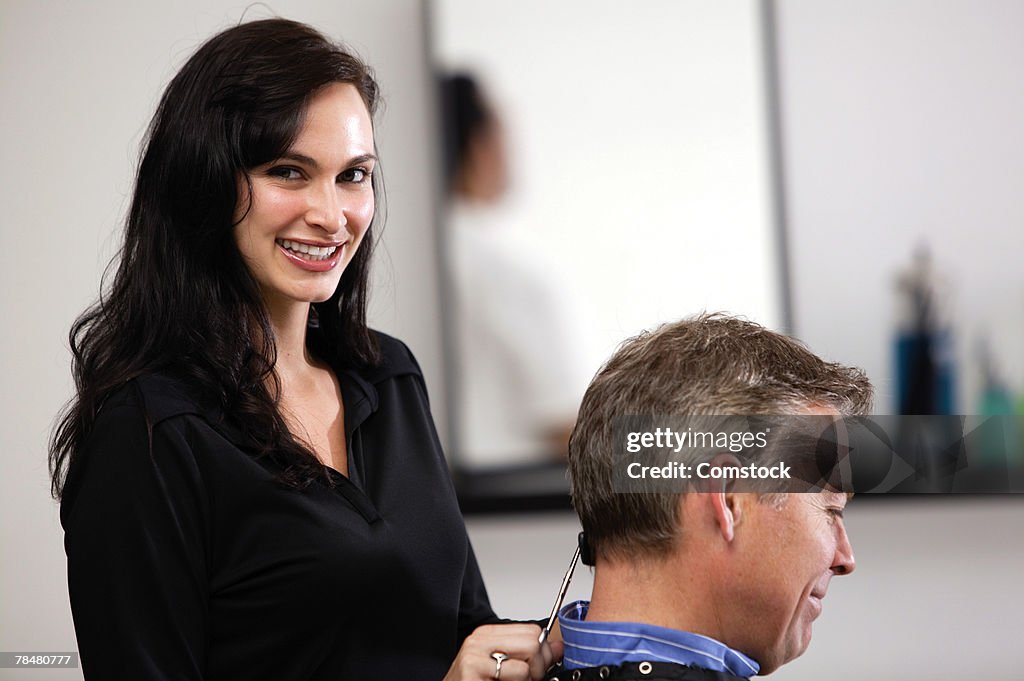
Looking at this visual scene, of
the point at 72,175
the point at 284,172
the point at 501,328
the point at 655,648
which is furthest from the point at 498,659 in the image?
the point at 72,175

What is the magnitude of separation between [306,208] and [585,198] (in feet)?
4.00

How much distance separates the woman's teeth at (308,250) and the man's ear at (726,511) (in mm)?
637

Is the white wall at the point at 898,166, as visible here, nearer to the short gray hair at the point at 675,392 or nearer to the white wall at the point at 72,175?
the white wall at the point at 72,175

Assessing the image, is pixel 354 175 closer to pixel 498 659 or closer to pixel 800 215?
pixel 498 659

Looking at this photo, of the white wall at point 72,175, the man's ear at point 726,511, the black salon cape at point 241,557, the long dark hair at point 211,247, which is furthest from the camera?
the white wall at point 72,175

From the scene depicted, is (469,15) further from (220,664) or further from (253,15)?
(220,664)

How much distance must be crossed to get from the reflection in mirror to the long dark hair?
1.06m

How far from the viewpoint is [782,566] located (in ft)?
3.70

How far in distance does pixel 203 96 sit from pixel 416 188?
3.68 ft

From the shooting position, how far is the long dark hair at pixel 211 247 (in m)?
1.40

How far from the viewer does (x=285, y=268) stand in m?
1.43

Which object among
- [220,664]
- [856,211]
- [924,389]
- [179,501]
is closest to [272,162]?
[179,501]

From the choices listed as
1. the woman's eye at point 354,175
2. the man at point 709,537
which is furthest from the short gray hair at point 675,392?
the woman's eye at point 354,175

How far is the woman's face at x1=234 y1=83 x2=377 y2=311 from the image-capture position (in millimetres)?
1416
